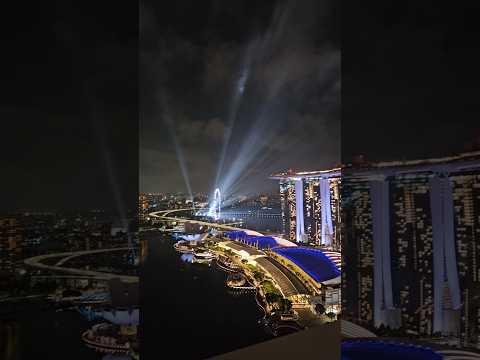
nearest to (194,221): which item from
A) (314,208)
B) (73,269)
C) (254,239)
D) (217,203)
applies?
(217,203)

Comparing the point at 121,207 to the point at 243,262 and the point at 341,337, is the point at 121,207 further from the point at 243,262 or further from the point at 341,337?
the point at 341,337

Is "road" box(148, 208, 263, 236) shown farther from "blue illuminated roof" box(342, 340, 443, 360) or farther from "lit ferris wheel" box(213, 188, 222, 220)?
"blue illuminated roof" box(342, 340, 443, 360)

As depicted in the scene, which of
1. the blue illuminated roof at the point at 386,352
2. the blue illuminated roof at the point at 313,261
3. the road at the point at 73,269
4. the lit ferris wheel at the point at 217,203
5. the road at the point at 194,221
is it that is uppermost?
the lit ferris wheel at the point at 217,203

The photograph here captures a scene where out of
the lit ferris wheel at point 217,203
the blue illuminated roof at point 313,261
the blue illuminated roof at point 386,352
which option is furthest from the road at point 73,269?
the blue illuminated roof at point 386,352

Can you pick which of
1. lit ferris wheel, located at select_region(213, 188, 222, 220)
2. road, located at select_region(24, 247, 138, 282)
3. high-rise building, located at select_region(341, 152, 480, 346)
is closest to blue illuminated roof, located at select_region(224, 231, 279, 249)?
lit ferris wheel, located at select_region(213, 188, 222, 220)

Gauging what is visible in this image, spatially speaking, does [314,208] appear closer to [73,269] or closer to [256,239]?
[256,239]

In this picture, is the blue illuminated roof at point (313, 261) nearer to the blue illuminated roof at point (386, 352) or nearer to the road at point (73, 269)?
the blue illuminated roof at point (386, 352)

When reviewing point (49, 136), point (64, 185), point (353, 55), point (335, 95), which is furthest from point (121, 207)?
point (353, 55)
